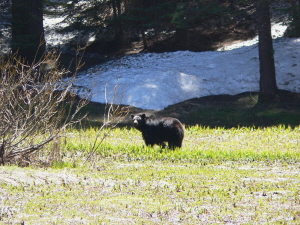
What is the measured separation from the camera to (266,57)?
1873 centimetres

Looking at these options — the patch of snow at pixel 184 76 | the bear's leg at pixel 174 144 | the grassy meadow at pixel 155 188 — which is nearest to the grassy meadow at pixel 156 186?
the grassy meadow at pixel 155 188

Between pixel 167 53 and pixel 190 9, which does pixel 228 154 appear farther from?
pixel 167 53

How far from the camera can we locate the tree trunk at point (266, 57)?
18531 millimetres

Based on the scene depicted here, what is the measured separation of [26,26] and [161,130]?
1359 centimetres

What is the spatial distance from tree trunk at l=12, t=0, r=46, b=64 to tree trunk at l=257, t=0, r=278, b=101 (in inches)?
387

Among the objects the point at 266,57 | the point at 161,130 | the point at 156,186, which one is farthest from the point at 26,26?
the point at 156,186

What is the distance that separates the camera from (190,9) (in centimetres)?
1892

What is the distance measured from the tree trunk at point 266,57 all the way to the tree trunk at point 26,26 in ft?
32.2

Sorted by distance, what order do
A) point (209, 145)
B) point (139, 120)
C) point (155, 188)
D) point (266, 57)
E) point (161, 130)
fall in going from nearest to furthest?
point (155, 188), point (161, 130), point (139, 120), point (209, 145), point (266, 57)

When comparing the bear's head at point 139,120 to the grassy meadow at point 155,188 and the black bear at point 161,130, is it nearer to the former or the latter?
the black bear at point 161,130

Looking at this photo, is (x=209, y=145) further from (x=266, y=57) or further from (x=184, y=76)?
(x=184, y=76)

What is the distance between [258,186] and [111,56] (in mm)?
20063

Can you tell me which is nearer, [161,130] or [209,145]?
[161,130]

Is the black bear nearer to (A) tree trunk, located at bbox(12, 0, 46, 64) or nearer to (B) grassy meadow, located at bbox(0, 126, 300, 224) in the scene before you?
(B) grassy meadow, located at bbox(0, 126, 300, 224)
